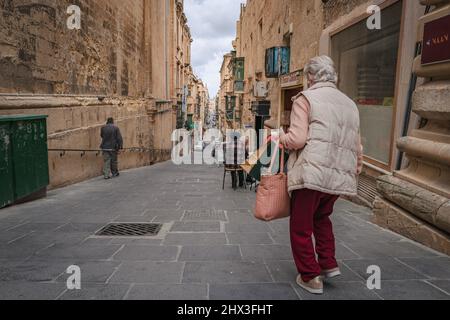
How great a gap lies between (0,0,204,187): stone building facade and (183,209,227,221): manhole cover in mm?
4013

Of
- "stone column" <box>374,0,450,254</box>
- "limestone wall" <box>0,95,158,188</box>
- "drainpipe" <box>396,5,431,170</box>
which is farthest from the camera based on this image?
"limestone wall" <box>0,95,158,188</box>

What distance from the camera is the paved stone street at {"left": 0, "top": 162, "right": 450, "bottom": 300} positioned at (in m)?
2.80

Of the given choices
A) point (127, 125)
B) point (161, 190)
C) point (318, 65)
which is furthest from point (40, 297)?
point (127, 125)

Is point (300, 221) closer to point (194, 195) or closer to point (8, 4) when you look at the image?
point (194, 195)

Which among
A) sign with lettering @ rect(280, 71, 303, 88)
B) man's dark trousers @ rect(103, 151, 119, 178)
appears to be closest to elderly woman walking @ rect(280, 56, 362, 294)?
man's dark trousers @ rect(103, 151, 119, 178)

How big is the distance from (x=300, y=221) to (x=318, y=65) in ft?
3.88

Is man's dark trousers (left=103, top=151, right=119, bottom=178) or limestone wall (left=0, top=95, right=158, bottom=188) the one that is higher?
limestone wall (left=0, top=95, right=158, bottom=188)

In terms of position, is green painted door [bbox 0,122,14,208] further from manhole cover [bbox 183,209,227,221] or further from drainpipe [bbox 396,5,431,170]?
drainpipe [bbox 396,5,431,170]

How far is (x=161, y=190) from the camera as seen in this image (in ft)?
27.7

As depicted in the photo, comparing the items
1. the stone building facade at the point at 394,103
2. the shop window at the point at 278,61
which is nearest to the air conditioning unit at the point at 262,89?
the shop window at the point at 278,61

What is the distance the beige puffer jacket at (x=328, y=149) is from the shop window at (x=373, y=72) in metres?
3.04

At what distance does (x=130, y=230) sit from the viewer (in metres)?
4.70

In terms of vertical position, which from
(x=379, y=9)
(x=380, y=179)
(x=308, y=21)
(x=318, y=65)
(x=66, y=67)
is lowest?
(x=380, y=179)

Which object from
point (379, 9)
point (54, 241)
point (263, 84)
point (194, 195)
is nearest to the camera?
point (54, 241)
